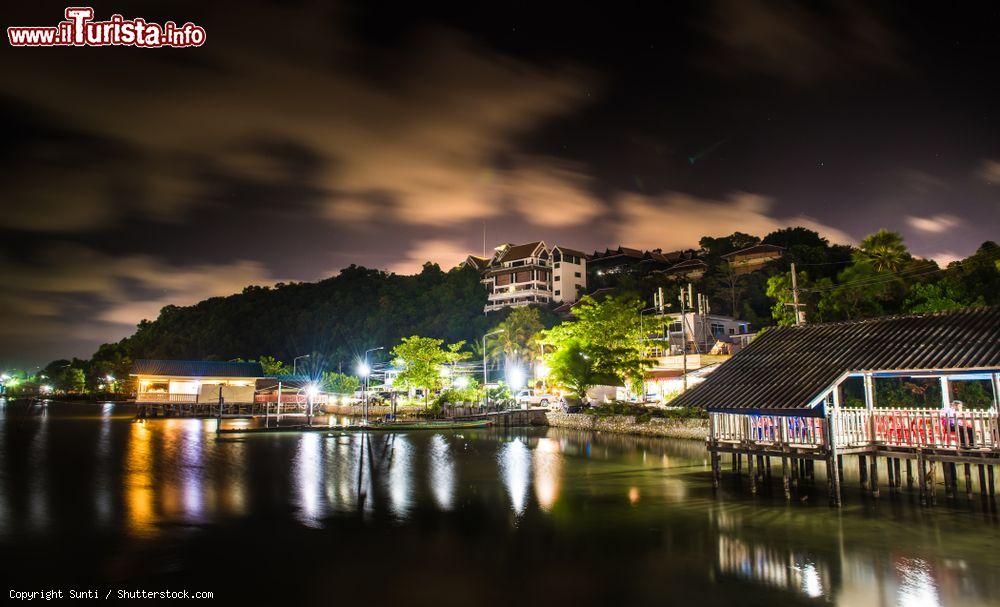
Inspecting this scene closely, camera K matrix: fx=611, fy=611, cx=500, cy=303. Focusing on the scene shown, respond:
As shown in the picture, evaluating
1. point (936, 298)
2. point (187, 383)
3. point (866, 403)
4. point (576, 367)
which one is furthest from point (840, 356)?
point (187, 383)

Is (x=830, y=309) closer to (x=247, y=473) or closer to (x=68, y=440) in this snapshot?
(x=247, y=473)

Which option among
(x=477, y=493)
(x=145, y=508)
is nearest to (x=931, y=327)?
(x=477, y=493)

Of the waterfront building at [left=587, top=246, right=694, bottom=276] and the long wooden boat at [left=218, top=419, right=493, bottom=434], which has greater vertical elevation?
the waterfront building at [left=587, top=246, right=694, bottom=276]

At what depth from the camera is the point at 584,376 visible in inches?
2151

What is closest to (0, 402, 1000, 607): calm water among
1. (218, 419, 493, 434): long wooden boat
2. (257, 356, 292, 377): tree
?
(218, 419, 493, 434): long wooden boat

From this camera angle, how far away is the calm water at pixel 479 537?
12914mm

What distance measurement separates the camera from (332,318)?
10919cm

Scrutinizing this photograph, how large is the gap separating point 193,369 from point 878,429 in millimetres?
75179

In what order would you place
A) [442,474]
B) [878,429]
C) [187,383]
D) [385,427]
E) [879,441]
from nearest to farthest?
[879,441] < [878,429] < [442,474] < [385,427] < [187,383]

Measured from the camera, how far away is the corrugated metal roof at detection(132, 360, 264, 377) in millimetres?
73438

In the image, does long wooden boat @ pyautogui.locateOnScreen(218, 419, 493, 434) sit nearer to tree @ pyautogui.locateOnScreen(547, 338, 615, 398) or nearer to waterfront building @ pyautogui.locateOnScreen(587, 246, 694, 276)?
tree @ pyautogui.locateOnScreen(547, 338, 615, 398)

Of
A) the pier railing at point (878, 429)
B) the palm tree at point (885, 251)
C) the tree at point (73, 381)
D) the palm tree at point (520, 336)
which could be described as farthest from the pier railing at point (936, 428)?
the tree at point (73, 381)

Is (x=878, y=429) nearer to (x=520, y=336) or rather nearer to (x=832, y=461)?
(x=832, y=461)

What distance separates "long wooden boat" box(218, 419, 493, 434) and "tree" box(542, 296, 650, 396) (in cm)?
1038
